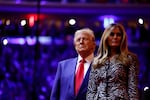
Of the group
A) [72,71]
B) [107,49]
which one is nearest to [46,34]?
[72,71]

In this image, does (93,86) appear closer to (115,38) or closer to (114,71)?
(114,71)

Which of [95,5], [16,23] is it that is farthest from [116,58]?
[95,5]

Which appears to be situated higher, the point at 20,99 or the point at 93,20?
the point at 93,20

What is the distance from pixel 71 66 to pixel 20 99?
1.78m

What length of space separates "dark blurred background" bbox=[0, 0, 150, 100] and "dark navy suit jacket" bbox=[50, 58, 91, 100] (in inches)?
59.4

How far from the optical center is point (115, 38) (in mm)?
2514

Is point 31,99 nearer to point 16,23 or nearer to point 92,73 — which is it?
point 16,23

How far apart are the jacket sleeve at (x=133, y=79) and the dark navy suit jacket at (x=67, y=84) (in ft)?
1.45

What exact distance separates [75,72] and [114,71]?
486 millimetres

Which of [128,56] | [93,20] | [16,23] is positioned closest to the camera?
[128,56]

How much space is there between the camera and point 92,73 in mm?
2549

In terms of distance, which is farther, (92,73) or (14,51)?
(14,51)

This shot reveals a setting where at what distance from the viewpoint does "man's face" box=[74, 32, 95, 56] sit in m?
2.82

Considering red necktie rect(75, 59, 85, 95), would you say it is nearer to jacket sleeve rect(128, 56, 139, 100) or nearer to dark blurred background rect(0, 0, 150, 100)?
jacket sleeve rect(128, 56, 139, 100)
